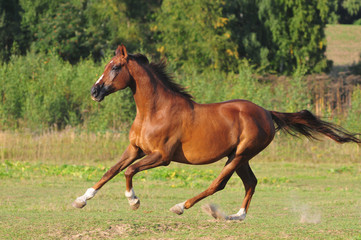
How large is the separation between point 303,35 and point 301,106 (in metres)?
15.2

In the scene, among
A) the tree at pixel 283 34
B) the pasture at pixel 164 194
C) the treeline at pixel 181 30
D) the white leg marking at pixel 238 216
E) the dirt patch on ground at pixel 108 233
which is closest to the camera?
the dirt patch on ground at pixel 108 233

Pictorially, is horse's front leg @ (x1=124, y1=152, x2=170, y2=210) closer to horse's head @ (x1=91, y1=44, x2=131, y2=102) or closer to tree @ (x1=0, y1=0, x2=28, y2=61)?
horse's head @ (x1=91, y1=44, x2=131, y2=102)

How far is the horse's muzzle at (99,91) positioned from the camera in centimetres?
882

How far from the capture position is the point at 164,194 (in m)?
16.4

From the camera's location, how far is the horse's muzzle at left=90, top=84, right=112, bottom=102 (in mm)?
8820

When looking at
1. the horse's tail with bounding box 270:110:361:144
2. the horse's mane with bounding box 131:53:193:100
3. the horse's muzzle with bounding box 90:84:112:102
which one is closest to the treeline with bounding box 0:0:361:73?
the horse's tail with bounding box 270:110:361:144

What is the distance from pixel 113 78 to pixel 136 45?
31469mm

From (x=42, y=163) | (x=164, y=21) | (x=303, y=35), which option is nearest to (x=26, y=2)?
(x=164, y=21)

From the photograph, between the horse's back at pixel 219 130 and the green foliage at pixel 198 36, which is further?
the green foliage at pixel 198 36

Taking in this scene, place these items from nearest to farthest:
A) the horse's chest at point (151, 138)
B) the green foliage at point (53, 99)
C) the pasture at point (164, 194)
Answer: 1. the horse's chest at point (151, 138)
2. the pasture at point (164, 194)
3. the green foliage at point (53, 99)

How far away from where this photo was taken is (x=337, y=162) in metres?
24.9

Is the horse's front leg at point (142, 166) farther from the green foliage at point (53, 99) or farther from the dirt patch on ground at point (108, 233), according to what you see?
the green foliage at point (53, 99)

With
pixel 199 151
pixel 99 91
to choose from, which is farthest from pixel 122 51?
pixel 199 151

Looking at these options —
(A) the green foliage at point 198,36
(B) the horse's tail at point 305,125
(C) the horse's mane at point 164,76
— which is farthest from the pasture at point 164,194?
(A) the green foliage at point 198,36
